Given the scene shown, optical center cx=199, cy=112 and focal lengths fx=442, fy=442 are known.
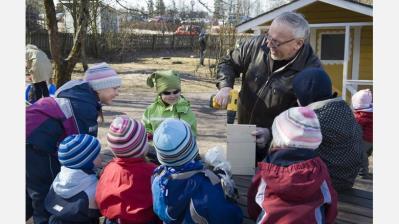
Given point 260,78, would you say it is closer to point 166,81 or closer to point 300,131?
point 166,81

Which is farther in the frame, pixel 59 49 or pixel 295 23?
pixel 59 49

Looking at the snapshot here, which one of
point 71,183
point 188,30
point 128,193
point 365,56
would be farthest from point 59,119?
point 188,30

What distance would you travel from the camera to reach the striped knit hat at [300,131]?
2.01 m

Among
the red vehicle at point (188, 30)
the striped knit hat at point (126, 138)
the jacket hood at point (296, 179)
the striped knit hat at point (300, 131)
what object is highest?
the red vehicle at point (188, 30)

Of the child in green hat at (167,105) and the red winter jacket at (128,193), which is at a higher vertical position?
the child in green hat at (167,105)

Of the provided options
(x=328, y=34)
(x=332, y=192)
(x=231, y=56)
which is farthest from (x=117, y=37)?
(x=332, y=192)

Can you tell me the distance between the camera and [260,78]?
3105 millimetres

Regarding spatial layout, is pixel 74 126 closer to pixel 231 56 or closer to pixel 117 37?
pixel 231 56

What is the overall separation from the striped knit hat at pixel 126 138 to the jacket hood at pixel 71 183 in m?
0.29

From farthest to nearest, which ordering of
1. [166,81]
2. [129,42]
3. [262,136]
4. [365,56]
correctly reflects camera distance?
[129,42], [365,56], [166,81], [262,136]

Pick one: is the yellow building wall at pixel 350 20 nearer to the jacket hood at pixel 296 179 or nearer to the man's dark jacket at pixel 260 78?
the man's dark jacket at pixel 260 78

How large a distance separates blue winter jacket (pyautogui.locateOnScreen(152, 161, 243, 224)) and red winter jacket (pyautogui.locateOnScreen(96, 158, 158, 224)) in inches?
6.5

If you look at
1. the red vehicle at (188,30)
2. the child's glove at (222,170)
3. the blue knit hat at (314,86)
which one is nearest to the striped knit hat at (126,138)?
the child's glove at (222,170)

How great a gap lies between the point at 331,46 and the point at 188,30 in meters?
20.7
